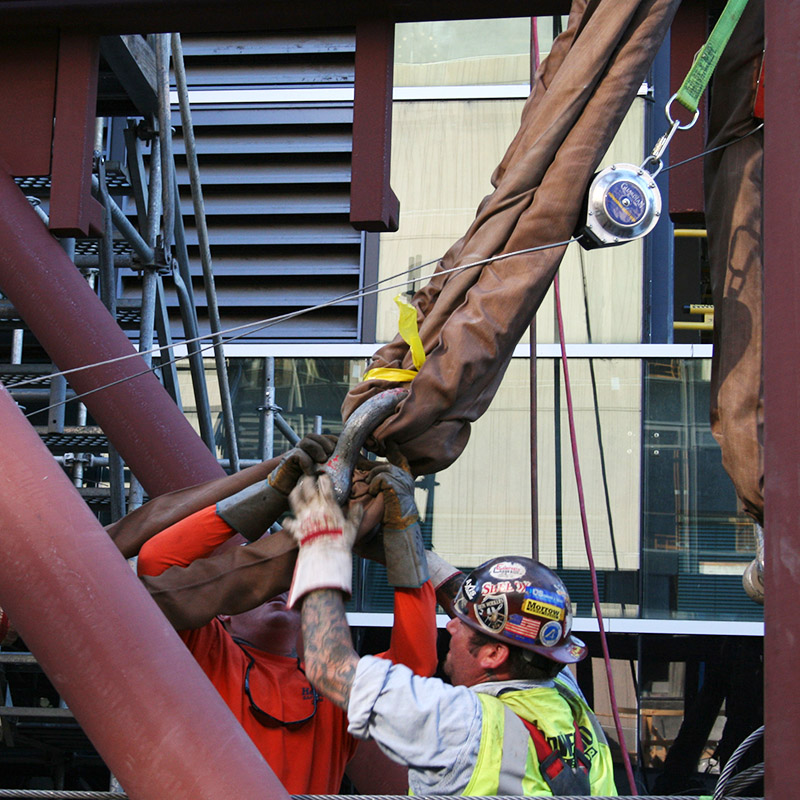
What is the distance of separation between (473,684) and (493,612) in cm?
22

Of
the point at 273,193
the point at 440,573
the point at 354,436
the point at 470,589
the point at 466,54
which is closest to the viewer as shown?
the point at 354,436

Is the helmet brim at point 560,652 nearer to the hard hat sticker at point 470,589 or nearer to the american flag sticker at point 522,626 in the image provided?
the american flag sticker at point 522,626

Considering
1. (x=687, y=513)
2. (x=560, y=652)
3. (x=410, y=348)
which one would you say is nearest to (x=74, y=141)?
(x=410, y=348)

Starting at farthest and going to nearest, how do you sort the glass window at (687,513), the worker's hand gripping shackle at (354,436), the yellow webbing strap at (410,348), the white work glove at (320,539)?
1. the glass window at (687,513)
2. the yellow webbing strap at (410,348)
3. the worker's hand gripping shackle at (354,436)
4. the white work glove at (320,539)

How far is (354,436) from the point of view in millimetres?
2779

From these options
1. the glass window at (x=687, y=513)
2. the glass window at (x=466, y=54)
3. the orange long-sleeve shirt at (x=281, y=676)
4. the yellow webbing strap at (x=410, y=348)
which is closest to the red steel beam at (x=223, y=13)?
the yellow webbing strap at (x=410, y=348)

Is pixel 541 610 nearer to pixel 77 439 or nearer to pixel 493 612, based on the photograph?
pixel 493 612

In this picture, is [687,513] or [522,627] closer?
[522,627]

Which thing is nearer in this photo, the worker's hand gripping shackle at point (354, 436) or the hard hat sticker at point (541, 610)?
the worker's hand gripping shackle at point (354, 436)

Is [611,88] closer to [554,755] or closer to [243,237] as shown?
[554,755]

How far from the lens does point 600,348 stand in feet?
26.0

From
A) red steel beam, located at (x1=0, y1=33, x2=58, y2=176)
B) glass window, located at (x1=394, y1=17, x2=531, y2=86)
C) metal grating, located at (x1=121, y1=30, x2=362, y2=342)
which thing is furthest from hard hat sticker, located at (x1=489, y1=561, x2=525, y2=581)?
glass window, located at (x1=394, y1=17, x2=531, y2=86)

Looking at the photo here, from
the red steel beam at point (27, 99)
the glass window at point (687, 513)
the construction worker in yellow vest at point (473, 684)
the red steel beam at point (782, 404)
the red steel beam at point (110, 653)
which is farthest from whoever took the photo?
the glass window at point (687, 513)

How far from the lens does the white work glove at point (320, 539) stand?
2.51 meters
